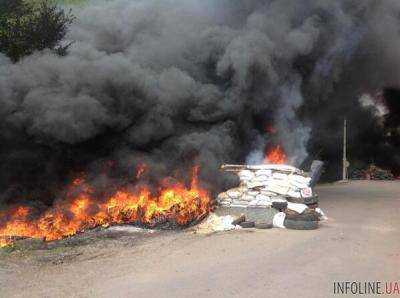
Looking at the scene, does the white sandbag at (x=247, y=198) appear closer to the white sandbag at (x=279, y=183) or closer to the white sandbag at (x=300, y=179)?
the white sandbag at (x=279, y=183)

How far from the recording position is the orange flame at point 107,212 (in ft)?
49.6

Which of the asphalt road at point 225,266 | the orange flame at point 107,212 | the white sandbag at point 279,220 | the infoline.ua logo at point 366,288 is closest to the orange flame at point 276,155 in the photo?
the orange flame at point 107,212

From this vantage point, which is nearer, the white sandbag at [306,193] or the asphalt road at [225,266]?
the asphalt road at [225,266]

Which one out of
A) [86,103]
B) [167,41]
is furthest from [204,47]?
[86,103]

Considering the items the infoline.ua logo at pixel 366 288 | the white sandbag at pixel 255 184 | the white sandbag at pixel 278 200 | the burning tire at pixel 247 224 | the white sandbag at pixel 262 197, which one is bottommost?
the infoline.ua logo at pixel 366 288

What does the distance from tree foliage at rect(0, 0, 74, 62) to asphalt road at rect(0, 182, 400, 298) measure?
1056 centimetres

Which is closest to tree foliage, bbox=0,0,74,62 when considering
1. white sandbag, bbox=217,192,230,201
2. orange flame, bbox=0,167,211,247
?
orange flame, bbox=0,167,211,247

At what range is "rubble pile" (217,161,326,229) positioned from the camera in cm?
1452

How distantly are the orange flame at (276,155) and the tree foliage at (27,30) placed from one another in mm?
10273

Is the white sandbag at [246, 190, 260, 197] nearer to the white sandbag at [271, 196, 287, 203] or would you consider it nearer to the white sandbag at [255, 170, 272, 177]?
the white sandbag at [271, 196, 287, 203]

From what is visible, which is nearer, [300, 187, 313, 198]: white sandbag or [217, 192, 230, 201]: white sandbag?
[300, 187, 313, 198]: white sandbag

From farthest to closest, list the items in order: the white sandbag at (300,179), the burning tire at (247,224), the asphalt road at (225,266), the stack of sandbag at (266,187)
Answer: the white sandbag at (300,179), the stack of sandbag at (266,187), the burning tire at (247,224), the asphalt road at (225,266)

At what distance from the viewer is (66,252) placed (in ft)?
39.8

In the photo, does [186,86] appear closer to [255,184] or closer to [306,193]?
[255,184]
